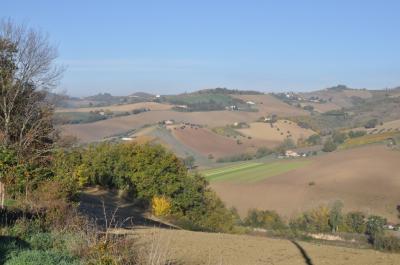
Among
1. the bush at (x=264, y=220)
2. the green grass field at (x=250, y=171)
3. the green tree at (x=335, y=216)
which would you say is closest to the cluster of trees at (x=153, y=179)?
the bush at (x=264, y=220)

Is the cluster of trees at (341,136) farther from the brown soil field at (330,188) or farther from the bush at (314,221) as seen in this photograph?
the bush at (314,221)

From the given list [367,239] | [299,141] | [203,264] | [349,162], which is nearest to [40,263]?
[203,264]

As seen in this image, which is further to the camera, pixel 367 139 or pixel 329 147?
pixel 367 139

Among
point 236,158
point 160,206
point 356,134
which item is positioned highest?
point 356,134

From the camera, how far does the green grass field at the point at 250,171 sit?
79.9 m

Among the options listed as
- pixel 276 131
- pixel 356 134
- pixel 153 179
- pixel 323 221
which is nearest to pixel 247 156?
pixel 276 131

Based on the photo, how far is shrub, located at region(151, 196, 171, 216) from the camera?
40094 mm

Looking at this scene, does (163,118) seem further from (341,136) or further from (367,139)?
(367,139)

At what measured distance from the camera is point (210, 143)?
114250 mm

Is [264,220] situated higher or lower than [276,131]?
lower

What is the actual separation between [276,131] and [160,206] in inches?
3814

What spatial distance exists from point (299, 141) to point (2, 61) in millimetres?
106508

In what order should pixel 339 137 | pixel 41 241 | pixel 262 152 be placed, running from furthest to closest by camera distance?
pixel 339 137 → pixel 262 152 → pixel 41 241

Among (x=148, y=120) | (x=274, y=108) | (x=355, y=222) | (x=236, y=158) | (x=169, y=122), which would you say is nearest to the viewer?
(x=355, y=222)
